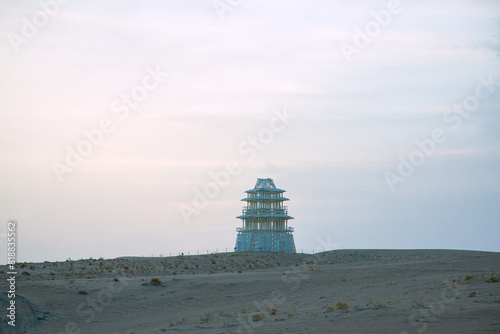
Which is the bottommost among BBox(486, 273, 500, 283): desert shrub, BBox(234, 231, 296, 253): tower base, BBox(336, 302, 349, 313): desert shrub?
BBox(336, 302, 349, 313): desert shrub

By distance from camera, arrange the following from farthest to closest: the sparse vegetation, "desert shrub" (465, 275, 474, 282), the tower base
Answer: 1. the tower base
2. "desert shrub" (465, 275, 474, 282)
3. the sparse vegetation

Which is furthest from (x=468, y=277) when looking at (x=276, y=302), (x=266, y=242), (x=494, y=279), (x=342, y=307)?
(x=266, y=242)

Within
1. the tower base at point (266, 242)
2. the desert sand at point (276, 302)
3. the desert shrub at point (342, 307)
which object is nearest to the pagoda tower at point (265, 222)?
the tower base at point (266, 242)

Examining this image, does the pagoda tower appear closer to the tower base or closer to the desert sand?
the tower base

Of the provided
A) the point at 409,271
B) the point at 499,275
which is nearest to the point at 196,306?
the point at 409,271

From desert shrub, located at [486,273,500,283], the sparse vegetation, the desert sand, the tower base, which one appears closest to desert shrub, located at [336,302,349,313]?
the desert sand

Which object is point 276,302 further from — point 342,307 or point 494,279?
point 494,279

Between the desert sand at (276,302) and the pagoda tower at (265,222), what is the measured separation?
34.0 metres

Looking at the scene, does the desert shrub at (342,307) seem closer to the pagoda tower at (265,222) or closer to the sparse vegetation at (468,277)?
the sparse vegetation at (468,277)

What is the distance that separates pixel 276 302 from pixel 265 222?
49.1 metres

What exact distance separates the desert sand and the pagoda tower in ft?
112

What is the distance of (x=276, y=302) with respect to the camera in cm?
2833

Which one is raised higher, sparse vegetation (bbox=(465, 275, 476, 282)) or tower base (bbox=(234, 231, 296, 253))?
tower base (bbox=(234, 231, 296, 253))

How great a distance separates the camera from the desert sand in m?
19.2
